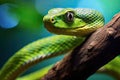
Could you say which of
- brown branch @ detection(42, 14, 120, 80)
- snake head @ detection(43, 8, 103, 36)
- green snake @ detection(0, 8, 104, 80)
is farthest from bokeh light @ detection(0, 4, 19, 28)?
brown branch @ detection(42, 14, 120, 80)

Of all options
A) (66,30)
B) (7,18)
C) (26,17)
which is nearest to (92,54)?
(66,30)

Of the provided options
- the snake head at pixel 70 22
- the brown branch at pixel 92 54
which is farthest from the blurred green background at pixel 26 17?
the brown branch at pixel 92 54

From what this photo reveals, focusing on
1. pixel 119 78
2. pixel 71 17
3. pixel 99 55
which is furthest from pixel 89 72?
pixel 119 78

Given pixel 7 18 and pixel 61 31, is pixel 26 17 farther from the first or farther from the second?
pixel 61 31

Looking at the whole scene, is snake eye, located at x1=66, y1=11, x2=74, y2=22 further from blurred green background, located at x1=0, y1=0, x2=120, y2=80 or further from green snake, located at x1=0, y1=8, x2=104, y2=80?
blurred green background, located at x1=0, y1=0, x2=120, y2=80

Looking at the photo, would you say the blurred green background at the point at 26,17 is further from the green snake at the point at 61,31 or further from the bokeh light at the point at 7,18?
the green snake at the point at 61,31

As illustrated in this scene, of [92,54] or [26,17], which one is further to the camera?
[26,17]
